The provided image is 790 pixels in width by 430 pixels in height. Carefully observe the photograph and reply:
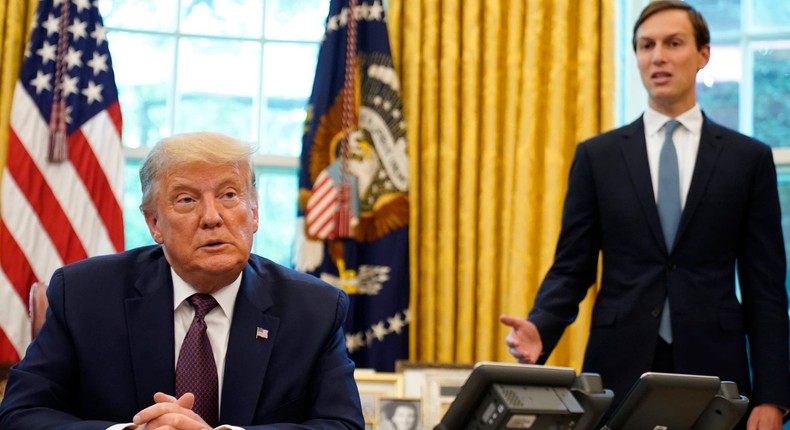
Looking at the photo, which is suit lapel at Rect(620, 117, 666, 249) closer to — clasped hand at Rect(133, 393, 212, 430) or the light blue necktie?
the light blue necktie

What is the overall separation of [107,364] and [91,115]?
2511 millimetres

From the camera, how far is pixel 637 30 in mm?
3855

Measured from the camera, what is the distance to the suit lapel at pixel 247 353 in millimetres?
2492

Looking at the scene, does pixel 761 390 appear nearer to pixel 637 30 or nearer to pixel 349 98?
pixel 637 30

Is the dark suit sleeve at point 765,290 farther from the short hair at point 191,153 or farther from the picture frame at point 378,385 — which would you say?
the short hair at point 191,153

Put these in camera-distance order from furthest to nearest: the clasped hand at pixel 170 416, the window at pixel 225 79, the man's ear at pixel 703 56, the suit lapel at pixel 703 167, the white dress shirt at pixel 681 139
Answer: the window at pixel 225 79, the man's ear at pixel 703 56, the white dress shirt at pixel 681 139, the suit lapel at pixel 703 167, the clasped hand at pixel 170 416

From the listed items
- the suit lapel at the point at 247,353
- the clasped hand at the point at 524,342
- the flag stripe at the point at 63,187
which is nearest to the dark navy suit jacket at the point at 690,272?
the clasped hand at the point at 524,342

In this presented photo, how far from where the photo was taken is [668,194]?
3637mm

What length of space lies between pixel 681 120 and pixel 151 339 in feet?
6.64

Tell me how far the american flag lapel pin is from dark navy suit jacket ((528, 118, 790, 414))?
3.83ft

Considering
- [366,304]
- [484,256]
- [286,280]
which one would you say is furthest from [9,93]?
[286,280]

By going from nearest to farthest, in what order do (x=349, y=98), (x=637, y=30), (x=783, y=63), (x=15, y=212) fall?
(x=637, y=30)
(x=15, y=212)
(x=349, y=98)
(x=783, y=63)

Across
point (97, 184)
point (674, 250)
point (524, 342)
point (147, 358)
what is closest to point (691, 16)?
point (674, 250)

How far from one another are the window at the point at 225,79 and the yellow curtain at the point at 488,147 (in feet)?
1.99
